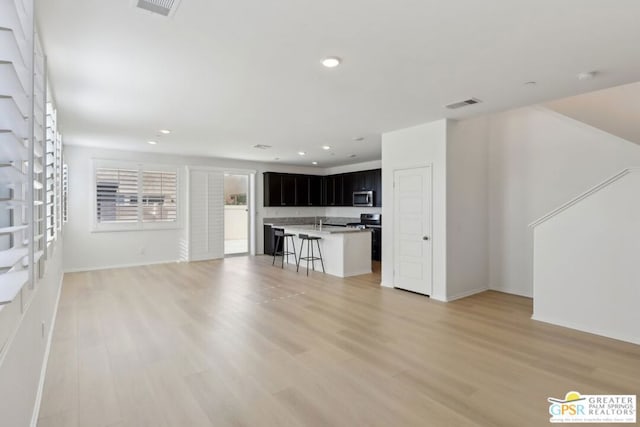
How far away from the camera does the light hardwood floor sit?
2180mm

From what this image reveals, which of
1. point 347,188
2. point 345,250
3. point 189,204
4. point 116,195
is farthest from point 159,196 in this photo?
point 347,188

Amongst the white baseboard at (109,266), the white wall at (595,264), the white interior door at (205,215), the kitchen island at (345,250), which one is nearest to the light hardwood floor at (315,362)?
the white wall at (595,264)

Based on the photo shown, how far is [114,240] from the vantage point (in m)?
7.09

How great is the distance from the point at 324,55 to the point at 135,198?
6.30 metres

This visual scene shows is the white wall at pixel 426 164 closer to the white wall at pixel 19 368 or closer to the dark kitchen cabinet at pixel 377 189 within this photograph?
the dark kitchen cabinet at pixel 377 189

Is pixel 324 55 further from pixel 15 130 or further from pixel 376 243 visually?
pixel 376 243

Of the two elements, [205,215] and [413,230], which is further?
[205,215]

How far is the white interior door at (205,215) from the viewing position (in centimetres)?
793

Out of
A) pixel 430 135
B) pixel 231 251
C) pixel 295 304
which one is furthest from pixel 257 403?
pixel 231 251

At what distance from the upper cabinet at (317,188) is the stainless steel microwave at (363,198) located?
3.9 inches

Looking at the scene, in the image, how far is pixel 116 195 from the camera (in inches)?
280

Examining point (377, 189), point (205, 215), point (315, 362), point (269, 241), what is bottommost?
point (315, 362)

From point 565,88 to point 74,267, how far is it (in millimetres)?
8613

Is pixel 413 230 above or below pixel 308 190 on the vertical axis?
below
